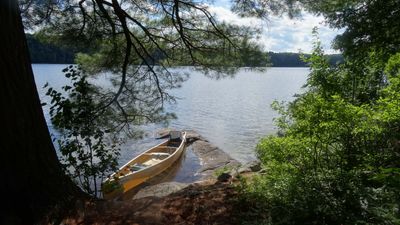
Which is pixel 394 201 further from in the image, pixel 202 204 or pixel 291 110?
pixel 202 204

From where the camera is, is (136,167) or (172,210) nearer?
(172,210)

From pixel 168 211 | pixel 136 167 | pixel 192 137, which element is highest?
pixel 168 211

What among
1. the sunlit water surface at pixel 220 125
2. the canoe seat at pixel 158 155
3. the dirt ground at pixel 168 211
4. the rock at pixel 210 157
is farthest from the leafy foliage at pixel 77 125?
the canoe seat at pixel 158 155

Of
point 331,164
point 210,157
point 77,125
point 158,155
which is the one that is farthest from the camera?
point 210,157

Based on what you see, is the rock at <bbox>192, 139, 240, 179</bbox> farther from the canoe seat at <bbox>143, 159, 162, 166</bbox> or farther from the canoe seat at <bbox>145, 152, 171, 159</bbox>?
the canoe seat at <bbox>143, 159, 162, 166</bbox>

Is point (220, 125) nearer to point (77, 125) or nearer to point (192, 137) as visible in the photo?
point (192, 137)

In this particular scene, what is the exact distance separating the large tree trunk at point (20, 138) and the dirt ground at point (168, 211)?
0.38 m

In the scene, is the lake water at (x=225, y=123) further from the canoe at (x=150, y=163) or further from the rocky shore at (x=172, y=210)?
the rocky shore at (x=172, y=210)

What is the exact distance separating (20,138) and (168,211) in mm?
1577

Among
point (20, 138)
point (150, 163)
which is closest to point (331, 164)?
point (20, 138)

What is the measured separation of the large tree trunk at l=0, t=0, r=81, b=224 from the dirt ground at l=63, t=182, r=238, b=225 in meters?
0.38

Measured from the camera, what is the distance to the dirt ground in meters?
3.40

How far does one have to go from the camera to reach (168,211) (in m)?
3.71

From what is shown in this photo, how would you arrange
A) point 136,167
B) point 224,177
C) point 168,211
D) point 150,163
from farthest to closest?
1. point 150,163
2. point 136,167
3. point 224,177
4. point 168,211
